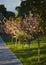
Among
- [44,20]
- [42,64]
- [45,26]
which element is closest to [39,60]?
[42,64]

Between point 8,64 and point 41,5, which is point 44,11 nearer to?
point 41,5

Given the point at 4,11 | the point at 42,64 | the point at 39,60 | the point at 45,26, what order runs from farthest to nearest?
the point at 4,11 < the point at 39,60 < the point at 42,64 < the point at 45,26

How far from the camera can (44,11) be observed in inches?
689

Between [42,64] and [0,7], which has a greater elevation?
[42,64]

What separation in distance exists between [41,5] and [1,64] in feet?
22.5

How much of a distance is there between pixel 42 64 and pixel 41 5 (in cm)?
625

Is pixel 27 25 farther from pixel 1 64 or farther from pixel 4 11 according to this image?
pixel 4 11

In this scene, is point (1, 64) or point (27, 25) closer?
point (1, 64)

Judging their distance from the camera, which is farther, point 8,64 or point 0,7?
point 0,7

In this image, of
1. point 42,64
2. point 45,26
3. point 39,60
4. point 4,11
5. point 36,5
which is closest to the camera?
point 36,5

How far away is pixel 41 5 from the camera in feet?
56.9

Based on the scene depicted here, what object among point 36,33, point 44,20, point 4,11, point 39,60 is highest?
point 44,20

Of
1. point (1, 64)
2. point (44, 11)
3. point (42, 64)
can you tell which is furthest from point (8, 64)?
point (44, 11)

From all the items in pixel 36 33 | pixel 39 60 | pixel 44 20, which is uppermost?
pixel 44 20
